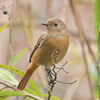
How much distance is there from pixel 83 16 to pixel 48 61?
3.05 meters

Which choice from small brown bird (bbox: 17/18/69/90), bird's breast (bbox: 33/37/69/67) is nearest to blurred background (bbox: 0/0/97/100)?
small brown bird (bbox: 17/18/69/90)

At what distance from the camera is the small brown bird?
2.19 m

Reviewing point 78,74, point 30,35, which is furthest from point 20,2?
point 78,74

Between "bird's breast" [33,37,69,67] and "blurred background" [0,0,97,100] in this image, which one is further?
"blurred background" [0,0,97,100]

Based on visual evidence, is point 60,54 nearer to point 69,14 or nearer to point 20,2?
point 20,2

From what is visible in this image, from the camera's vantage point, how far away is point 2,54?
435 centimetres

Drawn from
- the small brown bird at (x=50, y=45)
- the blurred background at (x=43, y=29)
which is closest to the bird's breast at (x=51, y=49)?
the small brown bird at (x=50, y=45)

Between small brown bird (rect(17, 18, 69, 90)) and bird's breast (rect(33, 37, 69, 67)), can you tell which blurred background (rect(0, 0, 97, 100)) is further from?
bird's breast (rect(33, 37, 69, 67))

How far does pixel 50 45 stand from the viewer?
2209 mm

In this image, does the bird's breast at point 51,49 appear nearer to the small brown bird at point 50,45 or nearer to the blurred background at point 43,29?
the small brown bird at point 50,45

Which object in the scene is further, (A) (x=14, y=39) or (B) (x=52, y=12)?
(A) (x=14, y=39)

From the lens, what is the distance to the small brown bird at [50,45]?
2.19m

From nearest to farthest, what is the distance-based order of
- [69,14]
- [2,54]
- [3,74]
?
[3,74], [2,54], [69,14]

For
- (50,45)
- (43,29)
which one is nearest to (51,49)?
(50,45)
